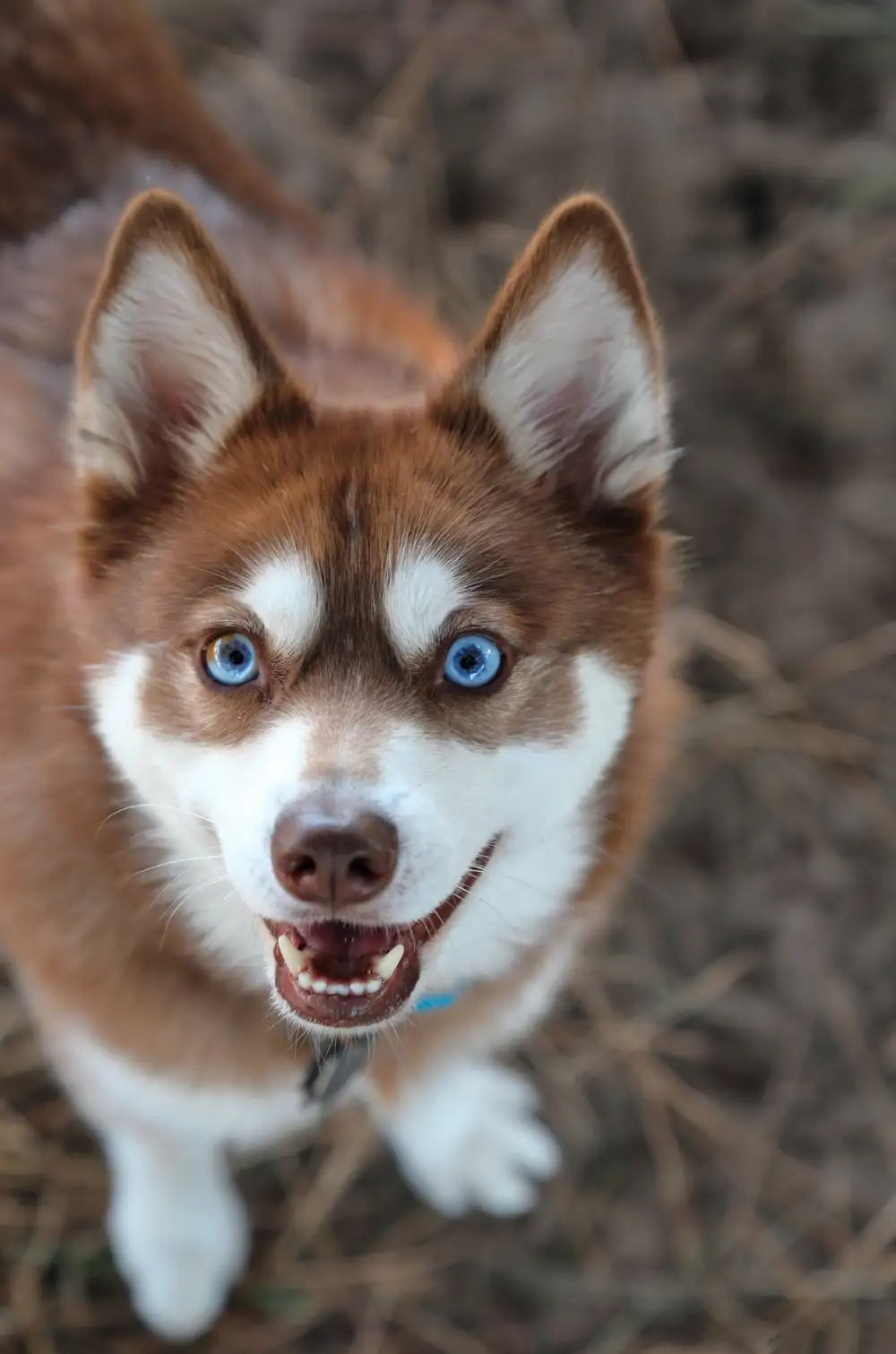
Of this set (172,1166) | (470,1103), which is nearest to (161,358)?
(172,1166)

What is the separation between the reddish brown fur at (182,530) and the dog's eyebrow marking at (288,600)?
0.09 ft

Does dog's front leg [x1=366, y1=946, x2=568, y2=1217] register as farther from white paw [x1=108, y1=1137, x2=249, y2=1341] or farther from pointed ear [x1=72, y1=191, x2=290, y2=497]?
pointed ear [x1=72, y1=191, x2=290, y2=497]

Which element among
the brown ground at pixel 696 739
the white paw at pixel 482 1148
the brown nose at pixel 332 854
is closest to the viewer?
the brown nose at pixel 332 854

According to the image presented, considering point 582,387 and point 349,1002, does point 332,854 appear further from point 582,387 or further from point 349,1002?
point 582,387

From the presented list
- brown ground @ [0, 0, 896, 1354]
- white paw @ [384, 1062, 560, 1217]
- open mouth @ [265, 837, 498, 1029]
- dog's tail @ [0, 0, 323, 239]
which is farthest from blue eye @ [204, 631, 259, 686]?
brown ground @ [0, 0, 896, 1354]

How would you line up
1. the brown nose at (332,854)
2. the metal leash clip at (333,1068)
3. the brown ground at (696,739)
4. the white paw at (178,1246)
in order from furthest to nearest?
1. the brown ground at (696,739)
2. the white paw at (178,1246)
3. the metal leash clip at (333,1068)
4. the brown nose at (332,854)

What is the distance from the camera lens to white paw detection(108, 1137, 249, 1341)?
2.43 m

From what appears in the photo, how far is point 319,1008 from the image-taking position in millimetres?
1559

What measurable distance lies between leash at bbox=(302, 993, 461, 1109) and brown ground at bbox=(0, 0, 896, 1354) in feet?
2.61

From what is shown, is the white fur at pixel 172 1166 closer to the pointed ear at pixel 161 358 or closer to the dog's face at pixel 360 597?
the dog's face at pixel 360 597

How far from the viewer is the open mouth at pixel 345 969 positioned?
156 cm

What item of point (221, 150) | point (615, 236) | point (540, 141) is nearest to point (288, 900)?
point (615, 236)

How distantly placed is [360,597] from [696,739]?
1695 mm

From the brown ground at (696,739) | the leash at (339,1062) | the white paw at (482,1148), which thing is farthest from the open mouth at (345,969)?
the brown ground at (696,739)
